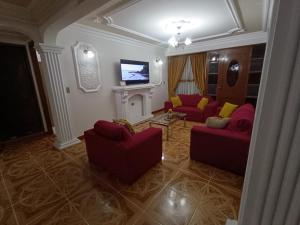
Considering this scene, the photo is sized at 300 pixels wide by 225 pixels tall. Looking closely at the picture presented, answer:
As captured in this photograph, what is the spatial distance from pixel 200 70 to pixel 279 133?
5.18m

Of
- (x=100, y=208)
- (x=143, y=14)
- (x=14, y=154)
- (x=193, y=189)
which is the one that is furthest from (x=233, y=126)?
(x=14, y=154)

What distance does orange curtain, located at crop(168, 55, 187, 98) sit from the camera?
5.69 m

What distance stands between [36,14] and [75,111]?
1.87 m

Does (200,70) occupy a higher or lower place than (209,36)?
lower

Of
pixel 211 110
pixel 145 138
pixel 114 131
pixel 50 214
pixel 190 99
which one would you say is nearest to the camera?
pixel 50 214

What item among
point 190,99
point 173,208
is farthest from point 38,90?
point 190,99

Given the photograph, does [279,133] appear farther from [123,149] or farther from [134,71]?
[134,71]

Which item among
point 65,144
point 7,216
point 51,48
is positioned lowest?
point 7,216

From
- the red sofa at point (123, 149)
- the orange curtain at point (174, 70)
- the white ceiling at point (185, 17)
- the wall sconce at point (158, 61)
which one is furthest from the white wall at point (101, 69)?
the orange curtain at point (174, 70)

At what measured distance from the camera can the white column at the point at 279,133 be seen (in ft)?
1.50

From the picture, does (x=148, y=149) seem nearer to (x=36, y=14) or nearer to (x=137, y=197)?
(x=137, y=197)

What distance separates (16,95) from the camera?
11.3ft

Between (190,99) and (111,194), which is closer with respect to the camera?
(111,194)

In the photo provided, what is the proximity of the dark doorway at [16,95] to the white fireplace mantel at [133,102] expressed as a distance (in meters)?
2.06
